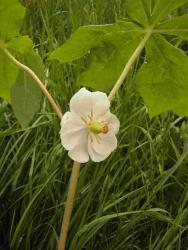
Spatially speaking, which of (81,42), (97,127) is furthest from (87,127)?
(81,42)

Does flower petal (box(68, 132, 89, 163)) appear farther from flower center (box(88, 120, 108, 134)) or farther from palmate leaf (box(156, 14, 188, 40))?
palmate leaf (box(156, 14, 188, 40))

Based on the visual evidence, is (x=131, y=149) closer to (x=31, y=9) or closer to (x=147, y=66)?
(x=147, y=66)

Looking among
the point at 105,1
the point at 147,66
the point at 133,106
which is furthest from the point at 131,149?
the point at 105,1

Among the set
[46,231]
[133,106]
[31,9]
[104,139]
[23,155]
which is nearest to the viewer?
[104,139]

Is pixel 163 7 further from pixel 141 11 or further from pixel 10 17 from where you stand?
pixel 10 17

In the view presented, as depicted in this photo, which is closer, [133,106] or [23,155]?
[23,155]

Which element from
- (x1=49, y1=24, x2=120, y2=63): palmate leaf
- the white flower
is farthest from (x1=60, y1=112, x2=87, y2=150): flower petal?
(x1=49, y1=24, x2=120, y2=63): palmate leaf
